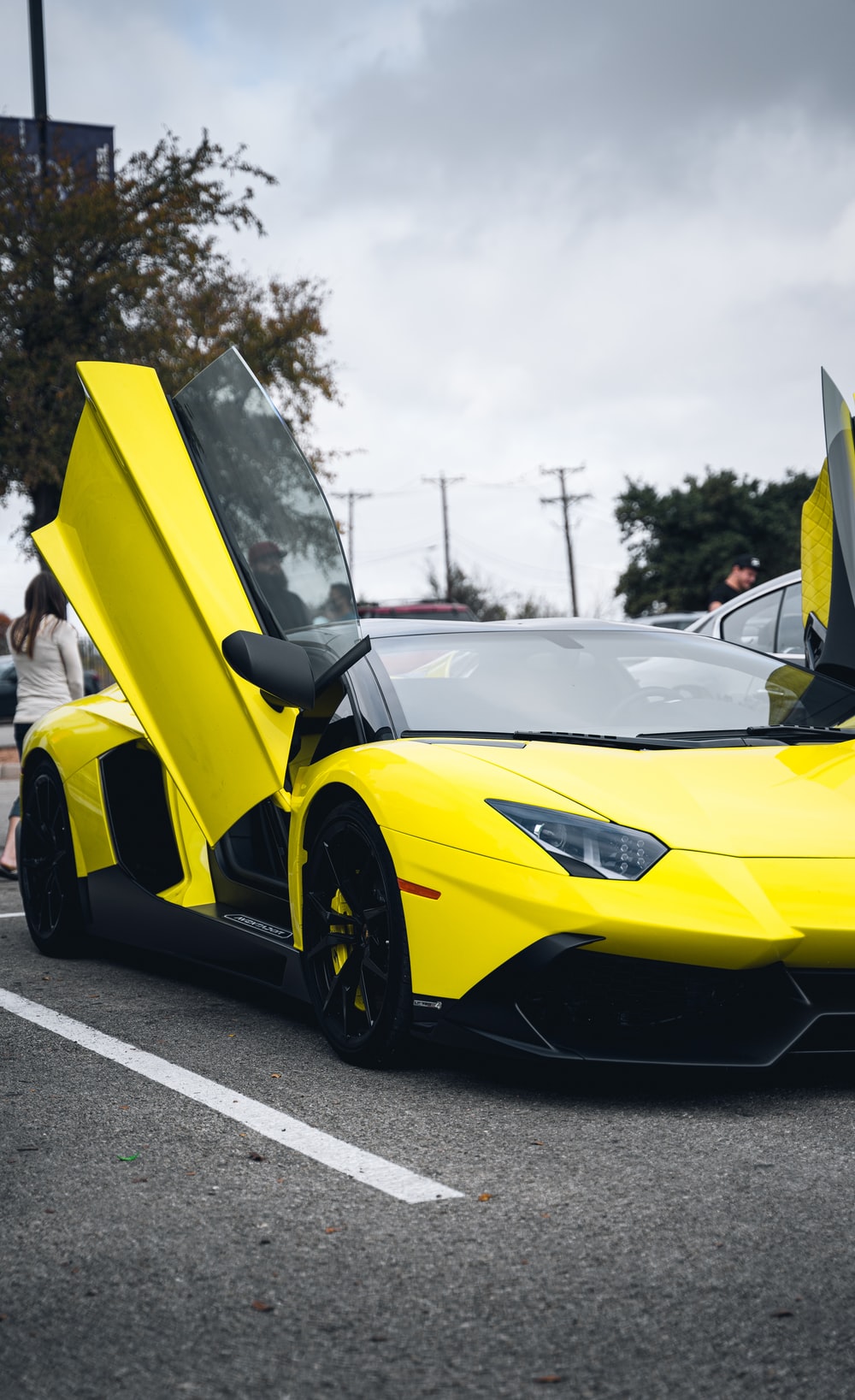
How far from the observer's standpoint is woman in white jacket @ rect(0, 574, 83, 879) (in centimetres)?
777

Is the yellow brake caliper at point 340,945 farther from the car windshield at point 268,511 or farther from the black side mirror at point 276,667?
the car windshield at point 268,511

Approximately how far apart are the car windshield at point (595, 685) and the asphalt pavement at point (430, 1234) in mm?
942

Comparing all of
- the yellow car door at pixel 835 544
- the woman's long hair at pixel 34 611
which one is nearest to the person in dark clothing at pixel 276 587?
the yellow car door at pixel 835 544

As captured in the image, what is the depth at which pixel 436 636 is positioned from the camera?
4527 millimetres

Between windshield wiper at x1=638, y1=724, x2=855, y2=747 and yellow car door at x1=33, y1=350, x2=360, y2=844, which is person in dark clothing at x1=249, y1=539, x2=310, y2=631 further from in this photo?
windshield wiper at x1=638, y1=724, x2=855, y2=747

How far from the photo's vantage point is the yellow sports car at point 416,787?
325 cm

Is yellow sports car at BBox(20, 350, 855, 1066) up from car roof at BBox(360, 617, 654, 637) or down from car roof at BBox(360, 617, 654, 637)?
down

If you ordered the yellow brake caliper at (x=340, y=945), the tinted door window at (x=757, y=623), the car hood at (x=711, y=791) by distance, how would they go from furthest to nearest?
the tinted door window at (x=757, y=623) → the yellow brake caliper at (x=340, y=945) → the car hood at (x=711, y=791)

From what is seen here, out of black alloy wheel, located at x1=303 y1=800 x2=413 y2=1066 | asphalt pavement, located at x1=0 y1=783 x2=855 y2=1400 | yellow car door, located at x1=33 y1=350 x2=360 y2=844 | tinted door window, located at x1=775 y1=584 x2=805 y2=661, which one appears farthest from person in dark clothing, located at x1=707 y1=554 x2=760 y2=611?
asphalt pavement, located at x1=0 y1=783 x2=855 y2=1400

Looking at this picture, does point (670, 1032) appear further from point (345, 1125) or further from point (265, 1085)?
point (265, 1085)

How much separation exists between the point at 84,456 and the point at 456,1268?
3210mm

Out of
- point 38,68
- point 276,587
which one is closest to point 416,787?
point 276,587

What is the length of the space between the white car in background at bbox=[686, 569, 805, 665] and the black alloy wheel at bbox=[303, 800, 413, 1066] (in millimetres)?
3544

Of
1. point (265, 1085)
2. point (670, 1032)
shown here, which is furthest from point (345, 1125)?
point (670, 1032)
